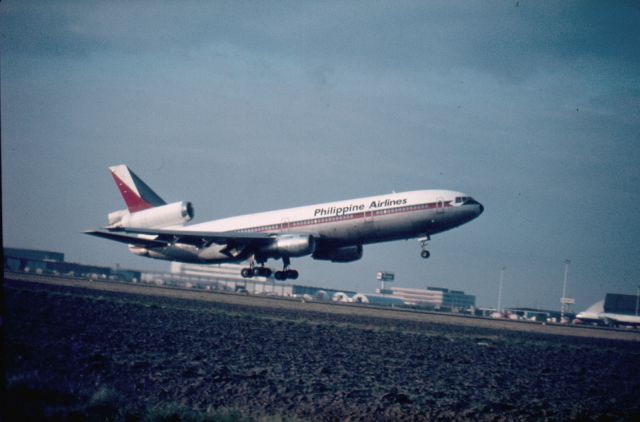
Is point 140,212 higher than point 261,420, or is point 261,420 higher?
point 140,212

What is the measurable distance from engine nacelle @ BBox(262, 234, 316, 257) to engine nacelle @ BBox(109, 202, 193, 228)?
41.9ft

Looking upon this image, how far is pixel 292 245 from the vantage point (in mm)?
47000

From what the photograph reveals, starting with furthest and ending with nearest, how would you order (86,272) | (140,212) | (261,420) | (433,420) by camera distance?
1. (86,272)
2. (140,212)
3. (433,420)
4. (261,420)

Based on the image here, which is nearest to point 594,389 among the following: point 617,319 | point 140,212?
point 140,212

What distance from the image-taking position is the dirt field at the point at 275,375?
14445mm

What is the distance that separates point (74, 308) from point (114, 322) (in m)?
5.42

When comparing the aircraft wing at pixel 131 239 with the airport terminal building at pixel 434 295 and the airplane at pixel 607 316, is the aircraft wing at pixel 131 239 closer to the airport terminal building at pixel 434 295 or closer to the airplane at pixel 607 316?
the airplane at pixel 607 316

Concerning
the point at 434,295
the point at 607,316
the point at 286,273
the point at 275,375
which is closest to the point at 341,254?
the point at 286,273

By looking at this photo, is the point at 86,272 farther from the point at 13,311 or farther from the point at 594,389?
the point at 594,389

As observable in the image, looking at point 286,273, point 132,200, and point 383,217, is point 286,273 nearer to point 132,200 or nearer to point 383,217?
point 383,217

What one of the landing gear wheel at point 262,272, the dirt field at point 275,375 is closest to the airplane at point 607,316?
the landing gear wheel at point 262,272

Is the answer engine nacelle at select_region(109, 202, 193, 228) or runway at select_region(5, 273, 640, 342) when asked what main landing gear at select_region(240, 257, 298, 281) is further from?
engine nacelle at select_region(109, 202, 193, 228)

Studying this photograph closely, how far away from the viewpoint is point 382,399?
1592 centimetres

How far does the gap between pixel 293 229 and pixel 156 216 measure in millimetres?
16308
